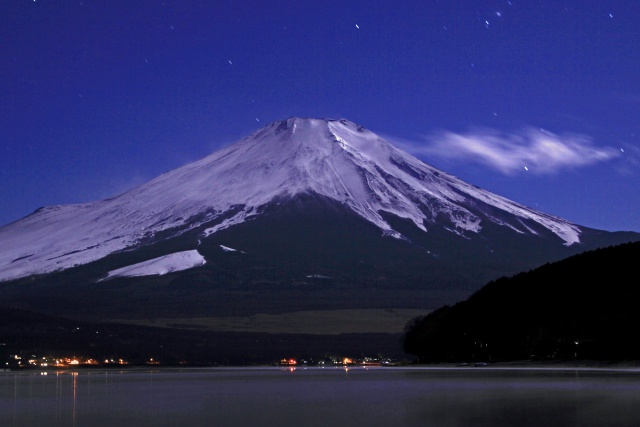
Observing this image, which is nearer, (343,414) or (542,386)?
(343,414)

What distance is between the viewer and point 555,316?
116 m

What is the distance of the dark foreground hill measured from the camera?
107 m

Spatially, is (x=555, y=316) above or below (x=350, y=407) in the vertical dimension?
above

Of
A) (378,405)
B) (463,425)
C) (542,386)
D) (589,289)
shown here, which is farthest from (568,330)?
(463,425)

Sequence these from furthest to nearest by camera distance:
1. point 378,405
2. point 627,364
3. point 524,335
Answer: point 524,335 → point 627,364 → point 378,405

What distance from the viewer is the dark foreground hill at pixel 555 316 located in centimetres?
10669

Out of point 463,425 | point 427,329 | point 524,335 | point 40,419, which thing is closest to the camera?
point 463,425

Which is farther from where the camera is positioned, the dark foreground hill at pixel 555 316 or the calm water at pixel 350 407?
the dark foreground hill at pixel 555 316

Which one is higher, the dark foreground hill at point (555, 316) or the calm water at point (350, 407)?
the dark foreground hill at point (555, 316)

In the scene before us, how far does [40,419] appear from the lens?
42375 mm

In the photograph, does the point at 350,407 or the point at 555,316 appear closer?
the point at 350,407

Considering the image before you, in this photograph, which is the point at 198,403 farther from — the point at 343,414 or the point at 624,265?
the point at 624,265

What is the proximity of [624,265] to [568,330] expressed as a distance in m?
11.1

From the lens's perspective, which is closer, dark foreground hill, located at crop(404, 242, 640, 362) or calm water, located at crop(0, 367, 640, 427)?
calm water, located at crop(0, 367, 640, 427)
